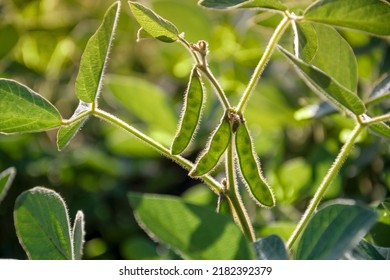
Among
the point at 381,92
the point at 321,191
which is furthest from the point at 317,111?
the point at 321,191

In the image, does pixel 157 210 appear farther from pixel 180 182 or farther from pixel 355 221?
pixel 180 182

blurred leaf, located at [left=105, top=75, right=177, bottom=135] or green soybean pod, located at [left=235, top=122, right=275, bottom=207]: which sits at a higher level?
green soybean pod, located at [left=235, top=122, right=275, bottom=207]

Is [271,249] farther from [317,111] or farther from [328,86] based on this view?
[317,111]

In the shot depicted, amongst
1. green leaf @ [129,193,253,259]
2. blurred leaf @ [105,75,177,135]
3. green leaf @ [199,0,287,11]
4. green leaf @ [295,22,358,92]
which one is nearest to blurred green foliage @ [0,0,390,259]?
blurred leaf @ [105,75,177,135]

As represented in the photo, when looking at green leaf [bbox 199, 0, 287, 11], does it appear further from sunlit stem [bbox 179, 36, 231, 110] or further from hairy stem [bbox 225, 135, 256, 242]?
hairy stem [bbox 225, 135, 256, 242]

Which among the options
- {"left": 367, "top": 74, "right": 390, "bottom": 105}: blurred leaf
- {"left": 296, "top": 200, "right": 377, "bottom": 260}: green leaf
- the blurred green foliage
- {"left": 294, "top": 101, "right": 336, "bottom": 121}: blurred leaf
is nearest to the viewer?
{"left": 296, "top": 200, "right": 377, "bottom": 260}: green leaf

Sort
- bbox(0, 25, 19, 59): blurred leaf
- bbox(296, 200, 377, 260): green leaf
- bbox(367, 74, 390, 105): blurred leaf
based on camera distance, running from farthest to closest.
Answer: bbox(0, 25, 19, 59): blurred leaf
bbox(367, 74, 390, 105): blurred leaf
bbox(296, 200, 377, 260): green leaf

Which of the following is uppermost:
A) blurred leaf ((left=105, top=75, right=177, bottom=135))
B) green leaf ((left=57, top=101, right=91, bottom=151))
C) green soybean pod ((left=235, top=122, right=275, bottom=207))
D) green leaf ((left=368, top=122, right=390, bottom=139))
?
green leaf ((left=368, top=122, right=390, bottom=139))
